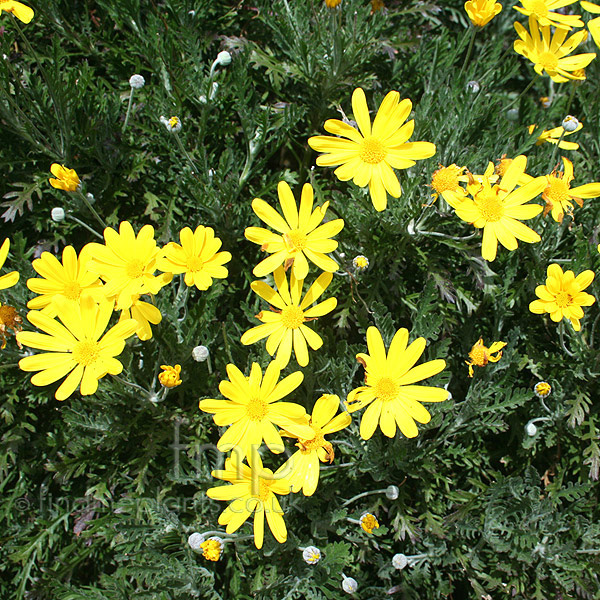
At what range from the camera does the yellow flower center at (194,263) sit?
2.52 metres

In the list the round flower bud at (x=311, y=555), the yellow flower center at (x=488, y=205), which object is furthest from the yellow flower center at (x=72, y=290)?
the yellow flower center at (x=488, y=205)

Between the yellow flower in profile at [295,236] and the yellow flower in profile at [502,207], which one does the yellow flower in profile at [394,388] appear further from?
the yellow flower in profile at [502,207]

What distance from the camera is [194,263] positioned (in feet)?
8.29

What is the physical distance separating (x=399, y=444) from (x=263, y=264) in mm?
1241

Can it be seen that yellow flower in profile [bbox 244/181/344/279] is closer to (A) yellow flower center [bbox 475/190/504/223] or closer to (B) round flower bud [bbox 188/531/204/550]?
(A) yellow flower center [bbox 475/190/504/223]

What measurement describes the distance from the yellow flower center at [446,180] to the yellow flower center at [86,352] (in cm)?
183

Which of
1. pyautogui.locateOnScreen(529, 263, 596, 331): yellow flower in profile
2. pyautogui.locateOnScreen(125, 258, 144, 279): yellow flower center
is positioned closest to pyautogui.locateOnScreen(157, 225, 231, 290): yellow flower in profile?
pyautogui.locateOnScreen(125, 258, 144, 279): yellow flower center

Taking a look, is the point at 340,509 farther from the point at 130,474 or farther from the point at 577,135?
the point at 577,135

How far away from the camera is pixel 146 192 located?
11.7 feet

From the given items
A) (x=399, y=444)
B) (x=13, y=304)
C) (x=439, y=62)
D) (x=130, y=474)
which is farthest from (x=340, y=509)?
(x=439, y=62)

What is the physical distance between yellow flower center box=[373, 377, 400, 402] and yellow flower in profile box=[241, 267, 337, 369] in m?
0.35

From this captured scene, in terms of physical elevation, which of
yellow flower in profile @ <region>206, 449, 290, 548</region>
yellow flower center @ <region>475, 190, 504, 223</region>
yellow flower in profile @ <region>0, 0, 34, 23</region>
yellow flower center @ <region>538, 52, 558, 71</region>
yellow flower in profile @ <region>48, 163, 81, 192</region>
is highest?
yellow flower in profile @ <region>0, 0, 34, 23</region>

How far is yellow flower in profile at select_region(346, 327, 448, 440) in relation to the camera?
2.43 m

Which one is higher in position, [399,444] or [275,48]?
[275,48]
